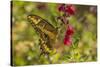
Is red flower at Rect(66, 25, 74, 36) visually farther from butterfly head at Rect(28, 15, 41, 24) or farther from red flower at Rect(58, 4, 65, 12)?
butterfly head at Rect(28, 15, 41, 24)

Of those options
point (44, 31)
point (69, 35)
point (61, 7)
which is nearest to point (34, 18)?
point (44, 31)

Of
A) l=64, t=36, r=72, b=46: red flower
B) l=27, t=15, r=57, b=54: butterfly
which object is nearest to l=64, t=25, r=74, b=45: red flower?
l=64, t=36, r=72, b=46: red flower

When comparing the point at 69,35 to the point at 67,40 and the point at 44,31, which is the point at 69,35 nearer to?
the point at 67,40

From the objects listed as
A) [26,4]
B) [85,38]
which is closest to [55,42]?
[85,38]

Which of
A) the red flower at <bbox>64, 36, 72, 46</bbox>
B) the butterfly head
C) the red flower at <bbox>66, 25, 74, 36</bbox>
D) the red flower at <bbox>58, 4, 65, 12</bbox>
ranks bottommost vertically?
the red flower at <bbox>64, 36, 72, 46</bbox>

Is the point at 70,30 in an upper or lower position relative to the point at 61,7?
lower

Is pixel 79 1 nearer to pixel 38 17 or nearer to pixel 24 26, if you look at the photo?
A: pixel 38 17
